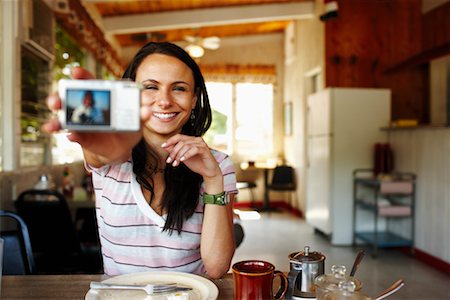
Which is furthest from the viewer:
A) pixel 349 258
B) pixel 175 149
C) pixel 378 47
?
pixel 378 47

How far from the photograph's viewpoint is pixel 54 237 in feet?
7.70

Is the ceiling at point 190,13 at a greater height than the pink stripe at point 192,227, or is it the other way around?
the ceiling at point 190,13

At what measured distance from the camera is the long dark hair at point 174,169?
43.3 inches

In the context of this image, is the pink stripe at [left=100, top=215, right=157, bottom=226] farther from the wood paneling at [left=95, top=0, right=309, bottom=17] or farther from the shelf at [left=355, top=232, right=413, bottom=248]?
the wood paneling at [left=95, top=0, right=309, bottom=17]

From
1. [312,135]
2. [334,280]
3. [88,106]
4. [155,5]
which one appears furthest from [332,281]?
[155,5]

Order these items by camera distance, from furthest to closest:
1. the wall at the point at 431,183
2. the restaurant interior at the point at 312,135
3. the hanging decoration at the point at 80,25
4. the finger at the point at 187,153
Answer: the wall at the point at 431,183 → the hanging decoration at the point at 80,25 → the restaurant interior at the point at 312,135 → the finger at the point at 187,153

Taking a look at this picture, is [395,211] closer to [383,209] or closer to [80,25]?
[383,209]

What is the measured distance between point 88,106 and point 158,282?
1.77 feet

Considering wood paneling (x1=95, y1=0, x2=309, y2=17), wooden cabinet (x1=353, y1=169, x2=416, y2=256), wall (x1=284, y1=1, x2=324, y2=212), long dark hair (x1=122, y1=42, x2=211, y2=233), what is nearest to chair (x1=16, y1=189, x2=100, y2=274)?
long dark hair (x1=122, y1=42, x2=211, y2=233)

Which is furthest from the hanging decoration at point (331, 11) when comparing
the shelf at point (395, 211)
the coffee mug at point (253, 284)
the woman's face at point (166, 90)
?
the coffee mug at point (253, 284)

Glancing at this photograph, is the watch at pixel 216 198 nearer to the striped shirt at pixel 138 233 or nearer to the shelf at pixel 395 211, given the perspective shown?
the striped shirt at pixel 138 233

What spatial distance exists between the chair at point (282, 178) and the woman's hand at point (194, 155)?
5.92m

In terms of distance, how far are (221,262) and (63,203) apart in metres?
1.52

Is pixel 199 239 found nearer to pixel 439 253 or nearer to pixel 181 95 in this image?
pixel 181 95
